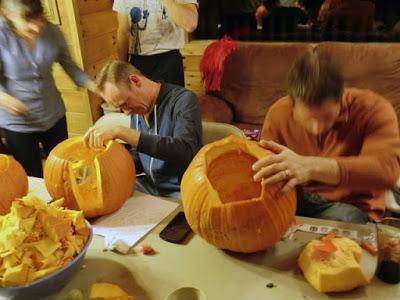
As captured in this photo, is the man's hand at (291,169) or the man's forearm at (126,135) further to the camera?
the man's forearm at (126,135)

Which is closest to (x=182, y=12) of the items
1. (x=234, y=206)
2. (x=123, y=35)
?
(x=123, y=35)

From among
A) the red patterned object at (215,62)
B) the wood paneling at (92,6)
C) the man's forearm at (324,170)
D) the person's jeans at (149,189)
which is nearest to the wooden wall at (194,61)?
the red patterned object at (215,62)

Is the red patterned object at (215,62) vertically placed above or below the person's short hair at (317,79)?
below

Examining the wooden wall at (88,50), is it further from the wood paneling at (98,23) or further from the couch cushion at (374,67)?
the couch cushion at (374,67)

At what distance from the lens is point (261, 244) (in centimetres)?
89

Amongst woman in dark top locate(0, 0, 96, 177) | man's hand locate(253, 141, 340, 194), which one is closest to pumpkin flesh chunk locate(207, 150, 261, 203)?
man's hand locate(253, 141, 340, 194)

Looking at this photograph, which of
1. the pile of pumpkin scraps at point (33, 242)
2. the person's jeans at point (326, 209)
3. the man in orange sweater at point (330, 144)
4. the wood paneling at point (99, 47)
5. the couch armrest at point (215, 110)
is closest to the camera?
the pile of pumpkin scraps at point (33, 242)

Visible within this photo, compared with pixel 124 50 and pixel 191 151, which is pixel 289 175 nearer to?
pixel 191 151

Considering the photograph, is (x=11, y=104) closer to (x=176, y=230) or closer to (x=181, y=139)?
(x=181, y=139)

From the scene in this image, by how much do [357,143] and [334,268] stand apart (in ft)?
1.56

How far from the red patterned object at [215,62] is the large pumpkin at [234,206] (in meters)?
1.98

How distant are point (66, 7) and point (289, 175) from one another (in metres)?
2.49

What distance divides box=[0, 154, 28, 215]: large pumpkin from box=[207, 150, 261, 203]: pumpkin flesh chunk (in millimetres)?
565

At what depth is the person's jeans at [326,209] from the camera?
3.72 ft
